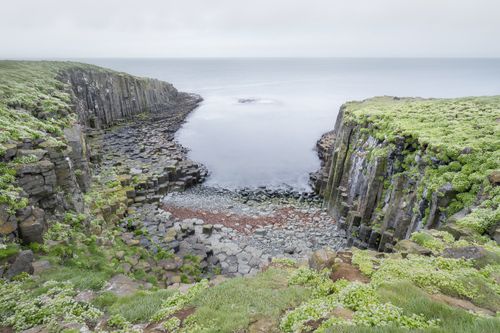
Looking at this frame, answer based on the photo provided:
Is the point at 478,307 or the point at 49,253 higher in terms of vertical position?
the point at 478,307

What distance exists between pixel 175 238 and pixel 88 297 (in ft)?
36.6

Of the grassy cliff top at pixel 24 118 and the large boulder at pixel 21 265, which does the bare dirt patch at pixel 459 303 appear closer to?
the large boulder at pixel 21 265

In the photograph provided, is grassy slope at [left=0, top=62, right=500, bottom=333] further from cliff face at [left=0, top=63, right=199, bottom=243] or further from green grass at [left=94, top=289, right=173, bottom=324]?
cliff face at [left=0, top=63, right=199, bottom=243]

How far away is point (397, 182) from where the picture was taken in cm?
1977

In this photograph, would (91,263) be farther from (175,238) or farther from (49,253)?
(175,238)

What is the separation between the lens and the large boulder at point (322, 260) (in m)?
10.7

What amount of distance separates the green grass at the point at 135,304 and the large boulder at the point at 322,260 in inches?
197

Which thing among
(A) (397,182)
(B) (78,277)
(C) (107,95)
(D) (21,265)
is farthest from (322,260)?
(C) (107,95)

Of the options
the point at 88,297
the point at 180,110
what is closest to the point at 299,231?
the point at 88,297

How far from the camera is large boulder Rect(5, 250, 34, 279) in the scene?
11.3 metres

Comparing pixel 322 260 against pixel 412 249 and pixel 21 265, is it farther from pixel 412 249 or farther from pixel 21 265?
pixel 21 265

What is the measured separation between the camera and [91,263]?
14.0 metres

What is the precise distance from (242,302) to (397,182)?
47.3 feet

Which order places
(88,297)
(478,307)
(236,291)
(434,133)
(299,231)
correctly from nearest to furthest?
(478,307)
(236,291)
(88,297)
(434,133)
(299,231)
